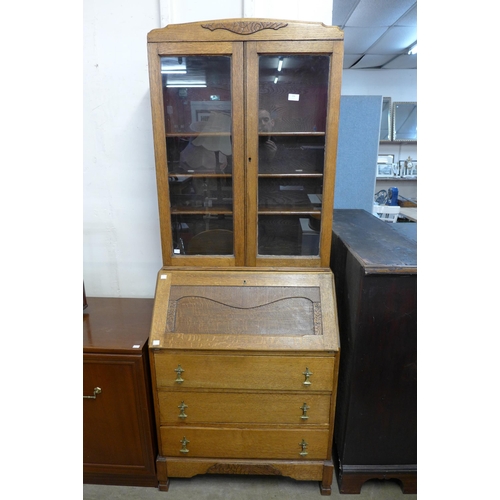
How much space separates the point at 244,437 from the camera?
1507 millimetres

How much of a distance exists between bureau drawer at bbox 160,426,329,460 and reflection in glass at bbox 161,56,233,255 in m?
0.84

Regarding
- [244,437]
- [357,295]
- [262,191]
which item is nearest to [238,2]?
[262,191]

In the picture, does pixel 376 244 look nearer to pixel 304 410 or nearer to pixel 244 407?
pixel 304 410

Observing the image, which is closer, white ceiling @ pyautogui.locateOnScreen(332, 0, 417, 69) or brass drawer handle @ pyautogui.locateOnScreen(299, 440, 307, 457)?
brass drawer handle @ pyautogui.locateOnScreen(299, 440, 307, 457)

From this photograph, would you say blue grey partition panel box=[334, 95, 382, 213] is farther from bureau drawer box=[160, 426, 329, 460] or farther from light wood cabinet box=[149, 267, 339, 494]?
bureau drawer box=[160, 426, 329, 460]

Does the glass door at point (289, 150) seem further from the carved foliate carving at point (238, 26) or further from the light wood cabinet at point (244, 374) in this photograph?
the light wood cabinet at point (244, 374)

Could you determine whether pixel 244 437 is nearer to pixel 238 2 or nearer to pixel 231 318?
pixel 231 318

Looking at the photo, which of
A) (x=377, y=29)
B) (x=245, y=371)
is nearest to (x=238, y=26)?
(x=245, y=371)

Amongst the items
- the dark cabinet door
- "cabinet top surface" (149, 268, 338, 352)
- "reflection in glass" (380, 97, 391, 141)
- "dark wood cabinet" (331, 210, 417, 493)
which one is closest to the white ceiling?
"reflection in glass" (380, 97, 391, 141)

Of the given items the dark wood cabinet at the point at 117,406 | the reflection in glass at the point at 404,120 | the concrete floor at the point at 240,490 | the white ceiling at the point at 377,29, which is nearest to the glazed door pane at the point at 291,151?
the dark wood cabinet at the point at 117,406

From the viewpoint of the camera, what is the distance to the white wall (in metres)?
1.62

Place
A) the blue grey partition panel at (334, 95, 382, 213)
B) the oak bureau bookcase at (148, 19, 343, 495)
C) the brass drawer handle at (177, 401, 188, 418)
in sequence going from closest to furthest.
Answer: the oak bureau bookcase at (148, 19, 343, 495) < the brass drawer handle at (177, 401, 188, 418) < the blue grey partition panel at (334, 95, 382, 213)
